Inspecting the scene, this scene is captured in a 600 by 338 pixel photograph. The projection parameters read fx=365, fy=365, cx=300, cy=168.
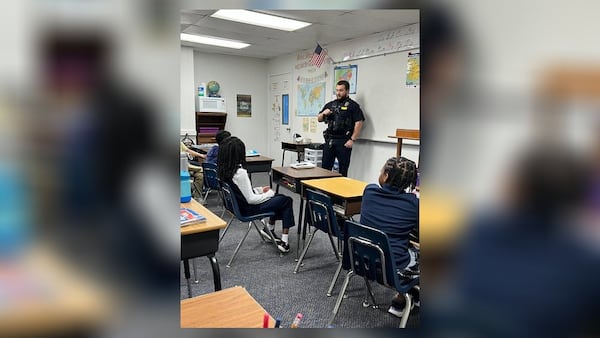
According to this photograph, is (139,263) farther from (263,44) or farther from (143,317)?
(263,44)

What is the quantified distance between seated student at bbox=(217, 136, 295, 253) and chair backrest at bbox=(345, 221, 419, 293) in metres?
1.29

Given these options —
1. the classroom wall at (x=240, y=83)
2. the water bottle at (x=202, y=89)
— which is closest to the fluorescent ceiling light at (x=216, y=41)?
the classroom wall at (x=240, y=83)

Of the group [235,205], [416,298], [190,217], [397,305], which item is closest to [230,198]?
[235,205]

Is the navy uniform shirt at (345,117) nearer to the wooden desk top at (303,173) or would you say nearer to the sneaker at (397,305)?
the wooden desk top at (303,173)

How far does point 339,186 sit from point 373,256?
1.20 m

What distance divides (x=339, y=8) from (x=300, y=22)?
4.20m

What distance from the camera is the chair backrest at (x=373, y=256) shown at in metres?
→ 1.74

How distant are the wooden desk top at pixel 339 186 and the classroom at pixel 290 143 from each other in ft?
0.03

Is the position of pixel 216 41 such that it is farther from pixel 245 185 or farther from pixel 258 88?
pixel 245 185

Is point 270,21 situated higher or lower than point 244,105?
higher

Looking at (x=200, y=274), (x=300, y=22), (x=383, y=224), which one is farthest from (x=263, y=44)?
(x=383, y=224)

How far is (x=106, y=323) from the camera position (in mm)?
625

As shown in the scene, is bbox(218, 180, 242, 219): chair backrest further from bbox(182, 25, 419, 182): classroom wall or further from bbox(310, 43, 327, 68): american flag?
bbox(310, 43, 327, 68): american flag

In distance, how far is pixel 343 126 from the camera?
17.4 feet
